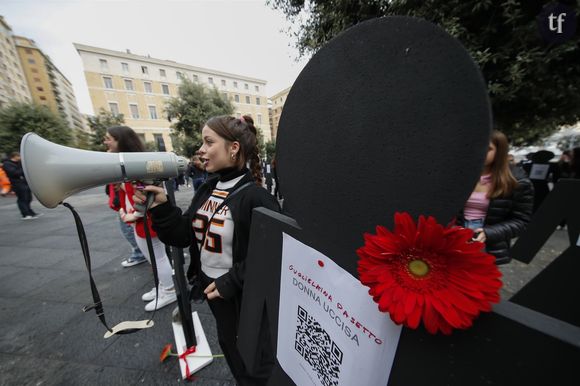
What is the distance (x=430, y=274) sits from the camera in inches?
16.8

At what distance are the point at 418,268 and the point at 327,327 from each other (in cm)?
37

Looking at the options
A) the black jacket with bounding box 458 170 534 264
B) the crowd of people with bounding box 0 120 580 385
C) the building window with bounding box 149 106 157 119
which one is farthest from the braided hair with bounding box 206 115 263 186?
the building window with bounding box 149 106 157 119

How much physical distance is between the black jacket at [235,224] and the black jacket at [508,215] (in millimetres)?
1716

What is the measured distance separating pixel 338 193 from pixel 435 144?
240 millimetres

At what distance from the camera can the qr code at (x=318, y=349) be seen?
25.9 inches

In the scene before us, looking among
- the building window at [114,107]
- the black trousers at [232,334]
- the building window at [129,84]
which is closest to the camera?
the black trousers at [232,334]

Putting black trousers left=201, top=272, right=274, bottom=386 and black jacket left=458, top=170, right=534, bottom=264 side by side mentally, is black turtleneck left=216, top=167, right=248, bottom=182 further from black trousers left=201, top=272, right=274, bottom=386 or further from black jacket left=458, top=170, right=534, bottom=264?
black jacket left=458, top=170, right=534, bottom=264

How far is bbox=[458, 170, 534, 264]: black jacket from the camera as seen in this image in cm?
174

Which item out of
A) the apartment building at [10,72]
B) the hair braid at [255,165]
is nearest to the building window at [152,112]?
the apartment building at [10,72]

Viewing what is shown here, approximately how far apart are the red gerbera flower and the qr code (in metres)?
0.32

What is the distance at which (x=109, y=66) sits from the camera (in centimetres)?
2661

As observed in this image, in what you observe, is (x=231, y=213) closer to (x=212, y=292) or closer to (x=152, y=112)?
(x=212, y=292)

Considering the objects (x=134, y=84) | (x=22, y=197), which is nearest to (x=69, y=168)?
(x=22, y=197)

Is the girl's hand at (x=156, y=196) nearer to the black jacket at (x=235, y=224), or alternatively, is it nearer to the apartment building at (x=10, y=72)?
the black jacket at (x=235, y=224)
